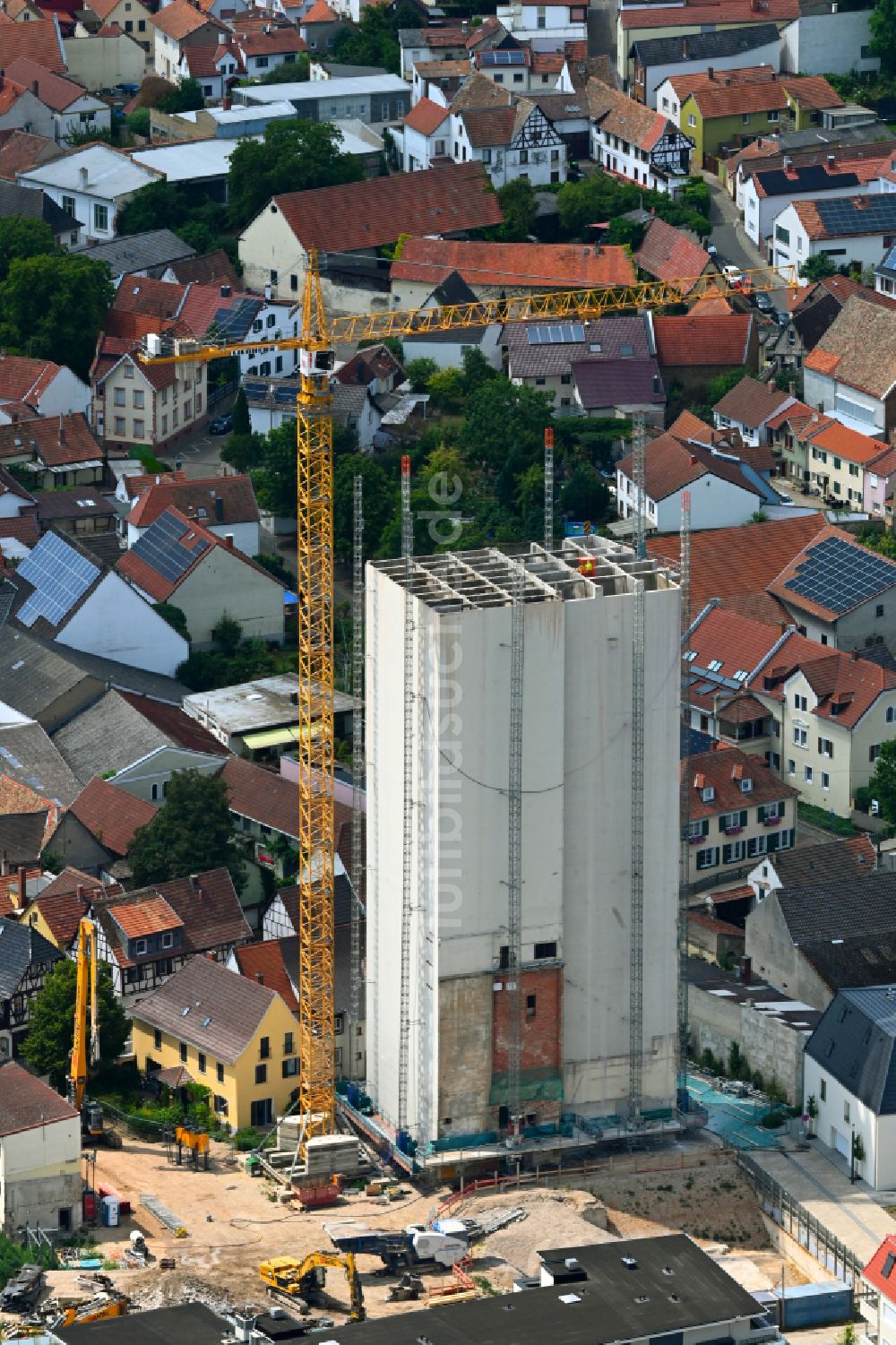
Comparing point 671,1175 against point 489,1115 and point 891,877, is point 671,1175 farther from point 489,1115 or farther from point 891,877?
point 891,877

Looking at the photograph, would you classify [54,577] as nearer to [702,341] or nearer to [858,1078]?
[702,341]

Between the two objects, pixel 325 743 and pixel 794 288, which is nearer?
pixel 325 743

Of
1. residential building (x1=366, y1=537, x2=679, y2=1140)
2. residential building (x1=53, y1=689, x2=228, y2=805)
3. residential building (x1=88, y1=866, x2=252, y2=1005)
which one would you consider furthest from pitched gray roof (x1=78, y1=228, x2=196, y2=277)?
residential building (x1=366, y1=537, x2=679, y2=1140)

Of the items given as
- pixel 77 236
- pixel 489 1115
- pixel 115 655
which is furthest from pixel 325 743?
→ pixel 77 236

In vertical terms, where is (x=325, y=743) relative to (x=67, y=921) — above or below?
above

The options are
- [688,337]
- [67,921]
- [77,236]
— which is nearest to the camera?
[67,921]

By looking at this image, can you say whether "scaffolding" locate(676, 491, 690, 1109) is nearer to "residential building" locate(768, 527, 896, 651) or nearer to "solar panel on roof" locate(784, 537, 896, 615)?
"residential building" locate(768, 527, 896, 651)
